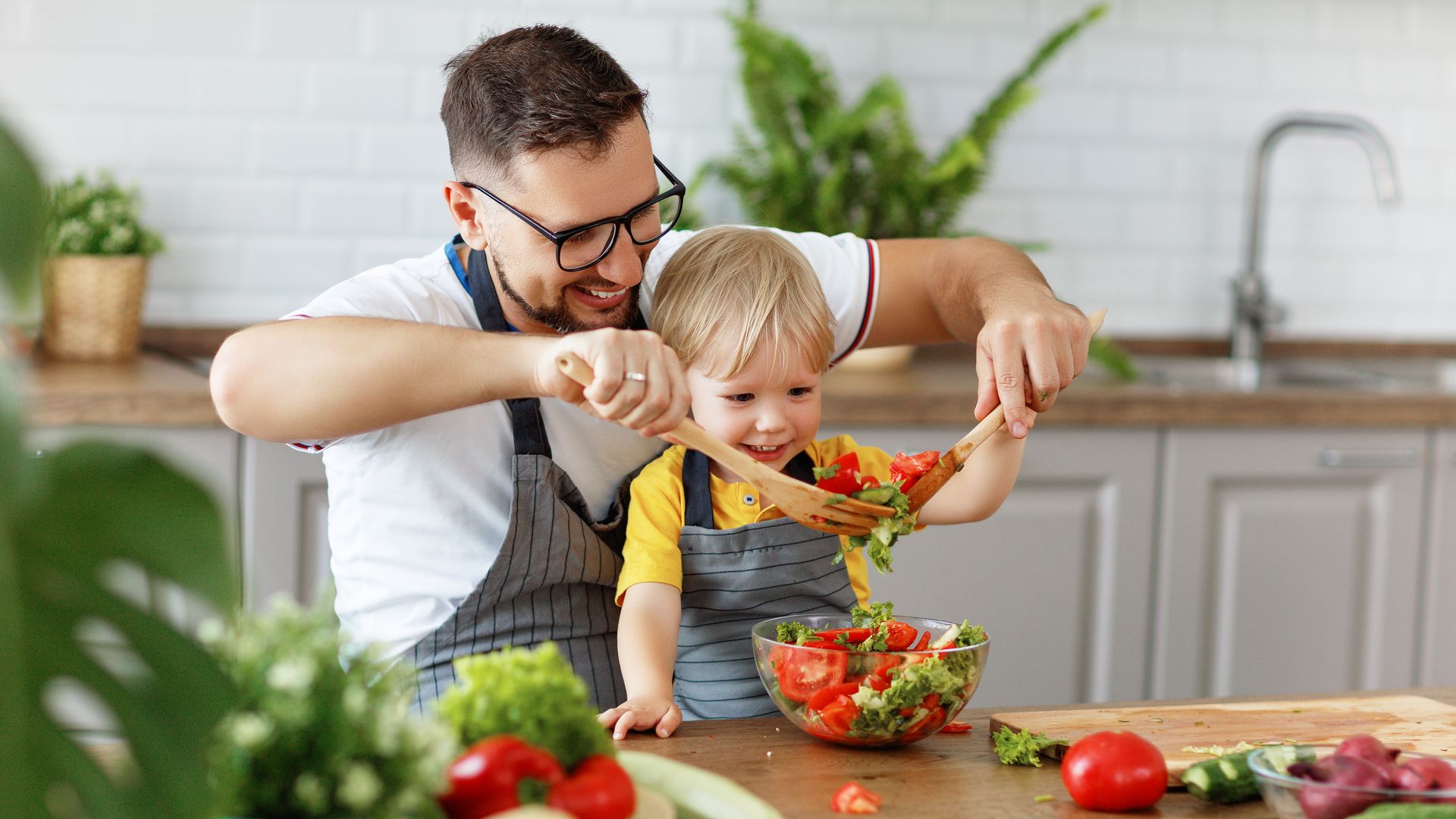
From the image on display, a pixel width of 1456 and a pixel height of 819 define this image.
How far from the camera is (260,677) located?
0.68 m

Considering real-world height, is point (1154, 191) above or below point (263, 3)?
below

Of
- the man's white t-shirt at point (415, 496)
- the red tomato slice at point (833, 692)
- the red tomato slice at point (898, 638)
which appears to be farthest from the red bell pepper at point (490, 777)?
the man's white t-shirt at point (415, 496)

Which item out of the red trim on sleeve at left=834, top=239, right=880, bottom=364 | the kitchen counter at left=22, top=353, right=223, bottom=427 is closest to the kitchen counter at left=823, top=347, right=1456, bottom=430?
the red trim on sleeve at left=834, top=239, right=880, bottom=364

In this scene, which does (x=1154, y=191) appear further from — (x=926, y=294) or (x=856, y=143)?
(x=926, y=294)

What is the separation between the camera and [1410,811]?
876mm

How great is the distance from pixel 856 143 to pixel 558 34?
4.63 ft

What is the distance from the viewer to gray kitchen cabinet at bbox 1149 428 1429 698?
2658 mm

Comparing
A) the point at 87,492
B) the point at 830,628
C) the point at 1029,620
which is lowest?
the point at 1029,620

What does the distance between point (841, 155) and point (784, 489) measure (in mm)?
1721

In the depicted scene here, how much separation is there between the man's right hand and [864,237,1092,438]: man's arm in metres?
0.39

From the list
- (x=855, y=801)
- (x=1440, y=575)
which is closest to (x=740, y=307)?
(x=855, y=801)

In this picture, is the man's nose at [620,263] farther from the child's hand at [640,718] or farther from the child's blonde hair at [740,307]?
the child's hand at [640,718]

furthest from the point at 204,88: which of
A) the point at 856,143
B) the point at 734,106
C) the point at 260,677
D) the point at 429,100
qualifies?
the point at 260,677

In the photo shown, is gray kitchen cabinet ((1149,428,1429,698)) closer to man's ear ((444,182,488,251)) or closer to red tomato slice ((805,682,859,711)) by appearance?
man's ear ((444,182,488,251))
